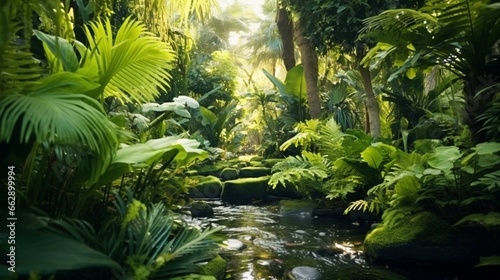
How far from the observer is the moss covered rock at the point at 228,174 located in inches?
365

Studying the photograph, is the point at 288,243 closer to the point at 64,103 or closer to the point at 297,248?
the point at 297,248

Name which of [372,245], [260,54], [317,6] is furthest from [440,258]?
[260,54]

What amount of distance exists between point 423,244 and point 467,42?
78.9 inches

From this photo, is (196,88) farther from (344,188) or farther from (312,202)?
(344,188)

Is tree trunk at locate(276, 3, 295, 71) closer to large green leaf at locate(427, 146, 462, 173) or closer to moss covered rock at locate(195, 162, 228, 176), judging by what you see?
moss covered rock at locate(195, 162, 228, 176)

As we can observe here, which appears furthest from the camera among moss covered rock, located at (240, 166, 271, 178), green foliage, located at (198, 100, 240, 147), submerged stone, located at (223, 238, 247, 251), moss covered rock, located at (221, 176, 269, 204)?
green foliage, located at (198, 100, 240, 147)

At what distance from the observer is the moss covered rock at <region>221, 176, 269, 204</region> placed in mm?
7777

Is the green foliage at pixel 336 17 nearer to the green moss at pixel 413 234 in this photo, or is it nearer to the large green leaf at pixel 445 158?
the large green leaf at pixel 445 158

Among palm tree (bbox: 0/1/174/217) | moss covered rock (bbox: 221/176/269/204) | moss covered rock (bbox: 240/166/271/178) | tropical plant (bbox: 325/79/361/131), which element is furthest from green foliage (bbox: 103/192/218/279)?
tropical plant (bbox: 325/79/361/131)

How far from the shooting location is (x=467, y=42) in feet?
11.4

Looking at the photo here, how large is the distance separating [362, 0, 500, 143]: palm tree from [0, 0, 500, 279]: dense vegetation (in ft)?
0.05

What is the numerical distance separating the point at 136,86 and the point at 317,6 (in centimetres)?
473

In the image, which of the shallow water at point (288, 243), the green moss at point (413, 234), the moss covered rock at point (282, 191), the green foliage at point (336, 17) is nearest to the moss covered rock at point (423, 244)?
the green moss at point (413, 234)

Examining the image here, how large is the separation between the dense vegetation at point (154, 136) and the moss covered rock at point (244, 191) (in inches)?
58.0
